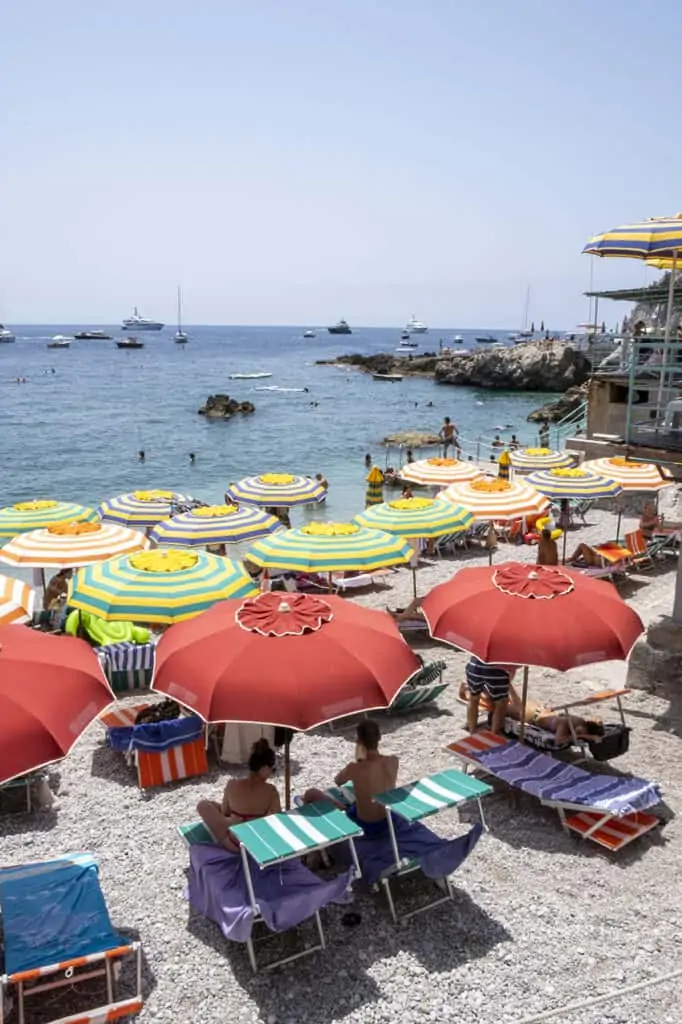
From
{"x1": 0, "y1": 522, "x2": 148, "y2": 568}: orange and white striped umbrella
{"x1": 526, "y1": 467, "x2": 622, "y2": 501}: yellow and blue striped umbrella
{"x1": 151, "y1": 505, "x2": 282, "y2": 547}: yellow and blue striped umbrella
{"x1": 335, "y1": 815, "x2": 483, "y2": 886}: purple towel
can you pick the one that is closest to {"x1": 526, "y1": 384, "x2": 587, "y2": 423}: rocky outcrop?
{"x1": 526, "y1": 467, "x2": 622, "y2": 501}: yellow and blue striped umbrella

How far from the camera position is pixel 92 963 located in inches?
186

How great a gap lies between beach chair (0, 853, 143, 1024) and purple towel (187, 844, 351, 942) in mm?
536

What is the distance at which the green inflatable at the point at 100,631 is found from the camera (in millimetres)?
10250

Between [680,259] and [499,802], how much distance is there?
26.9 feet

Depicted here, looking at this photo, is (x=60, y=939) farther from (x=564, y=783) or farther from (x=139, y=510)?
(x=139, y=510)

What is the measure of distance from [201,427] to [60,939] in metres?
49.7

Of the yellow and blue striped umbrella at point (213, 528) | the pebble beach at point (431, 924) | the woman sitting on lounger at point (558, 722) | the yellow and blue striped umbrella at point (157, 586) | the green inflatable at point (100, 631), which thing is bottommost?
the pebble beach at point (431, 924)

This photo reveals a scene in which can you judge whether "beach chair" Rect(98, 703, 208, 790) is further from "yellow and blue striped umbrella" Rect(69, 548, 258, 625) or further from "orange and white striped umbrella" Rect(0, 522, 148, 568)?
"orange and white striped umbrella" Rect(0, 522, 148, 568)

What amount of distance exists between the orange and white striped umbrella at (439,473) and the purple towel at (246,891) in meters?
11.1

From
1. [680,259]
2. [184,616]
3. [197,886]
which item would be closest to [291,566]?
[184,616]

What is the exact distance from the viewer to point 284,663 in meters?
5.27

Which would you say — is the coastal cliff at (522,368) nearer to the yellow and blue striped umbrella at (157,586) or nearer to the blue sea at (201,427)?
the blue sea at (201,427)

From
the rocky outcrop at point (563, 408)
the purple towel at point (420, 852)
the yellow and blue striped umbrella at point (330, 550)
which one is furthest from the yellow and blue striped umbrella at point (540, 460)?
the rocky outcrop at point (563, 408)

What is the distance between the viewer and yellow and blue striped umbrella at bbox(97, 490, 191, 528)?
48.4ft
